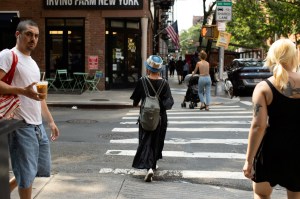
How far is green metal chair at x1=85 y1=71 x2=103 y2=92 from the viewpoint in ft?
61.6

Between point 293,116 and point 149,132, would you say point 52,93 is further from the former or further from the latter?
point 293,116

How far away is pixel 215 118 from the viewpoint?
39.6 feet

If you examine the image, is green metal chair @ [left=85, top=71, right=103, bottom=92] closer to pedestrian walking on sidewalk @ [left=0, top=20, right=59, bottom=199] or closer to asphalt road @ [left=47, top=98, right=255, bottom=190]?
asphalt road @ [left=47, top=98, right=255, bottom=190]

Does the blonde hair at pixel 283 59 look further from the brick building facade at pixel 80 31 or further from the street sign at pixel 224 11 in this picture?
the brick building facade at pixel 80 31

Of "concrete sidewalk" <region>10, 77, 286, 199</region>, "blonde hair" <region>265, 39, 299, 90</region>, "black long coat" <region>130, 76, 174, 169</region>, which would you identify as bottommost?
"concrete sidewalk" <region>10, 77, 286, 199</region>

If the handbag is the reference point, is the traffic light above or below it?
above

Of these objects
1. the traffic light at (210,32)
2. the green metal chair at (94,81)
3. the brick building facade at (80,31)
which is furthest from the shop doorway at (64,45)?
the traffic light at (210,32)

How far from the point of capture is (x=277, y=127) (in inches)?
133

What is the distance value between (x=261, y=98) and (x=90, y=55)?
641 inches

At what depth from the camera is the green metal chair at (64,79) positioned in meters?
18.9

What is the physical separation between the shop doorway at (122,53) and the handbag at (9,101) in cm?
1597

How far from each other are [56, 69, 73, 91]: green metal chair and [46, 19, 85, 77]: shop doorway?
312 millimetres

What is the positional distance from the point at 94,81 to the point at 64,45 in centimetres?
222

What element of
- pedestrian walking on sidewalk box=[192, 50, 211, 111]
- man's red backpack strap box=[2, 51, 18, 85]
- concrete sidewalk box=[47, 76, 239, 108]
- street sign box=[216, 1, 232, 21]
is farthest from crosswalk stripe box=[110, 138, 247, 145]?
street sign box=[216, 1, 232, 21]
